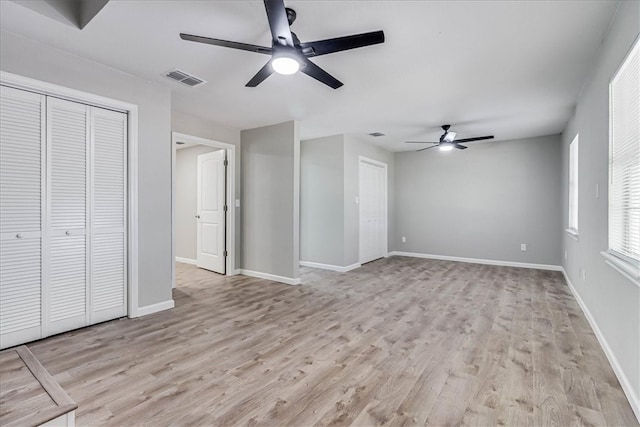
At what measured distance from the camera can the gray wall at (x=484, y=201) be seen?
18.9 feet

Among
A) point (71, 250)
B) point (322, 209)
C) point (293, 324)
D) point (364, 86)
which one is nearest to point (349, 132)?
point (322, 209)

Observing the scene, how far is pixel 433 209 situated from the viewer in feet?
22.9

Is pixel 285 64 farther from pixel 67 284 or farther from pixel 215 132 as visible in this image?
pixel 215 132

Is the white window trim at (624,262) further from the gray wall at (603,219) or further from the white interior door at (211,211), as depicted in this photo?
the white interior door at (211,211)

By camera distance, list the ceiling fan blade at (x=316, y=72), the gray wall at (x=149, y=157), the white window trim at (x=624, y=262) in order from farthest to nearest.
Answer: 1. the gray wall at (x=149, y=157)
2. the ceiling fan blade at (x=316, y=72)
3. the white window trim at (x=624, y=262)

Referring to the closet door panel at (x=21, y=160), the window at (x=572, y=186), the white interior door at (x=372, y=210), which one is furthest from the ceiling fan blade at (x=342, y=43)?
the white interior door at (x=372, y=210)

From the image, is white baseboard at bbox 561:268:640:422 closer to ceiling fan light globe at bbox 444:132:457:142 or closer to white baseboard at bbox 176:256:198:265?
ceiling fan light globe at bbox 444:132:457:142

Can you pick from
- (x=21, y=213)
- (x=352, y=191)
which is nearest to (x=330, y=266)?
(x=352, y=191)

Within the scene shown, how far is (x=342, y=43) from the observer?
193 cm

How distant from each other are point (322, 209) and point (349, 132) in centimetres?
148

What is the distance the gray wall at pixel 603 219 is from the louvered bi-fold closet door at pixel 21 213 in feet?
14.1

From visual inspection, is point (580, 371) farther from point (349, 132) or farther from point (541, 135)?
point (541, 135)

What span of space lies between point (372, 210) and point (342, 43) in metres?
4.90

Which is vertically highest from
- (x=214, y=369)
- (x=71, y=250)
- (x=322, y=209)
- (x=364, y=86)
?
(x=364, y=86)
